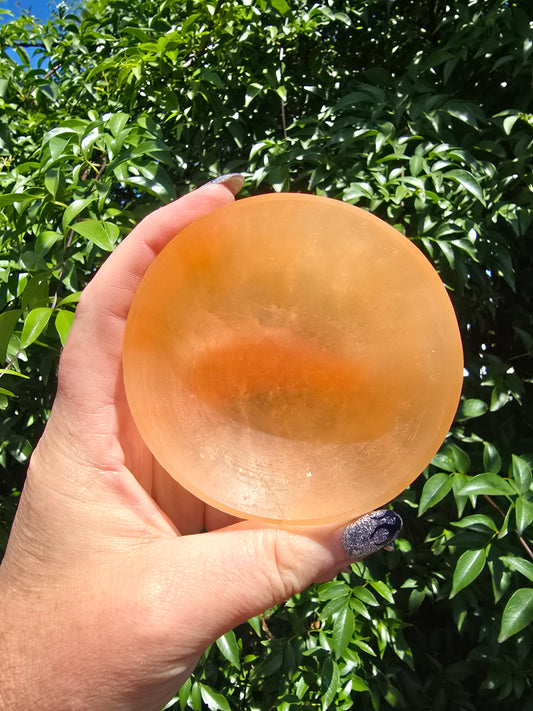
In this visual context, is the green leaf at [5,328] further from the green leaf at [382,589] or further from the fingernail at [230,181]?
the green leaf at [382,589]

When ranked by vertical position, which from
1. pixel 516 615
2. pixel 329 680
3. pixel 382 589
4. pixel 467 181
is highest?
pixel 467 181

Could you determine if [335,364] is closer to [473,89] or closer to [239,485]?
[239,485]

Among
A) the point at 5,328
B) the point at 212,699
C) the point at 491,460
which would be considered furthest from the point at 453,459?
the point at 5,328

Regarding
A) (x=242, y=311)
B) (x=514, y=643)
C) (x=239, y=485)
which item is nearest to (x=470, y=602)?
(x=514, y=643)

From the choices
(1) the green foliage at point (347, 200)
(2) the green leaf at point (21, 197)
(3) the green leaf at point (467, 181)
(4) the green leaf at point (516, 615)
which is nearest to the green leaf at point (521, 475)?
(1) the green foliage at point (347, 200)

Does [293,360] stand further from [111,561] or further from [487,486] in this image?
[487,486]

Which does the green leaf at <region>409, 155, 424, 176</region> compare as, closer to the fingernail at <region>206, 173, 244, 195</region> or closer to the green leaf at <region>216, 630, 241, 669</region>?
the fingernail at <region>206, 173, 244, 195</region>
